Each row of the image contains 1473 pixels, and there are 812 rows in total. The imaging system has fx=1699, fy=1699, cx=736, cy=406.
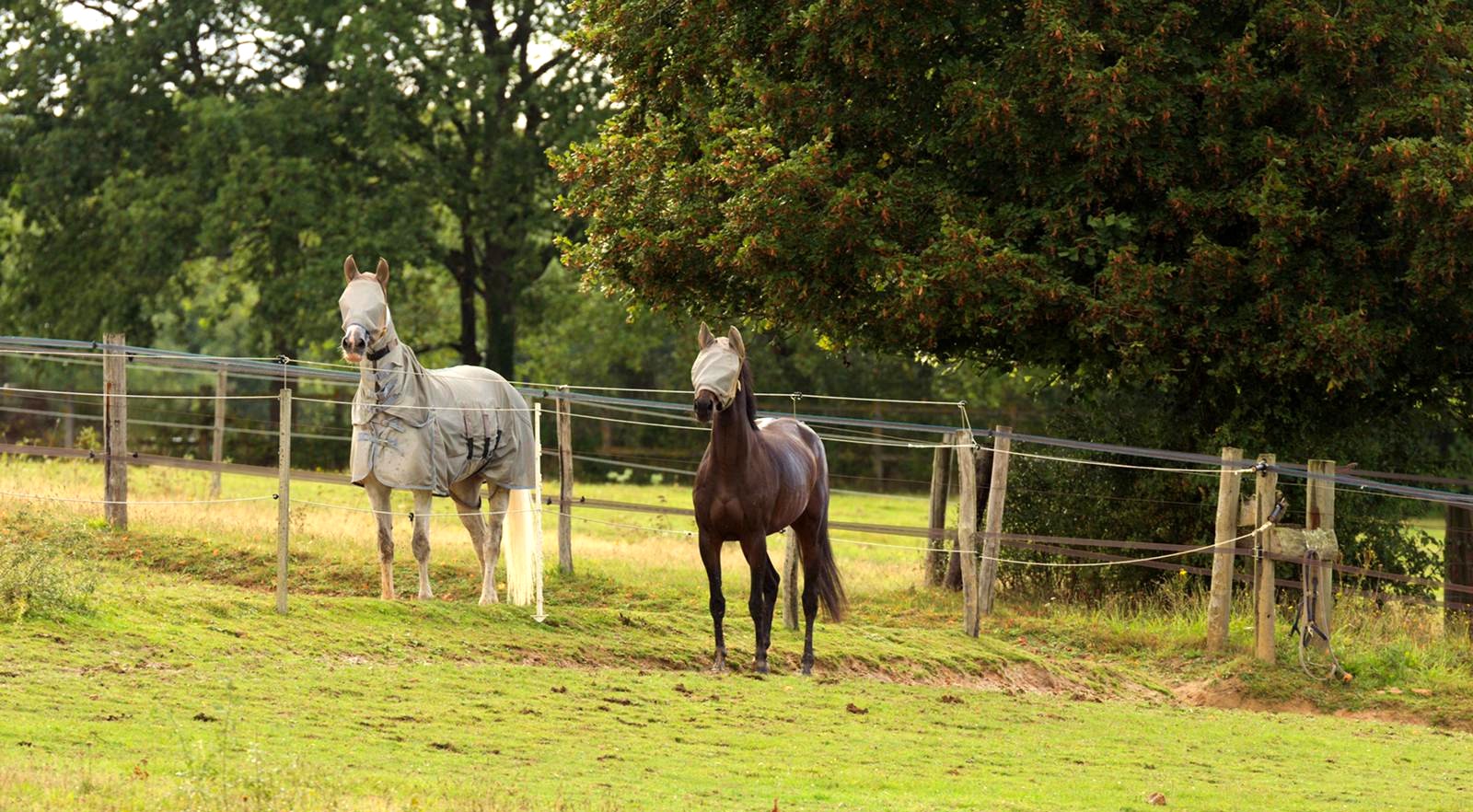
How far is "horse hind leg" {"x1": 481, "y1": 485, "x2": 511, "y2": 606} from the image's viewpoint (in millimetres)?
14008

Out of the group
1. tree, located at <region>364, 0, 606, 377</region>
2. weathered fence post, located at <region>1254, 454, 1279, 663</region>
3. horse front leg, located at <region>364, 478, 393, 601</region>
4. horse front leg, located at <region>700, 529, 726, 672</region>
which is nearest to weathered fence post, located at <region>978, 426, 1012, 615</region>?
weathered fence post, located at <region>1254, 454, 1279, 663</region>

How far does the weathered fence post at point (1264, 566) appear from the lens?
567 inches

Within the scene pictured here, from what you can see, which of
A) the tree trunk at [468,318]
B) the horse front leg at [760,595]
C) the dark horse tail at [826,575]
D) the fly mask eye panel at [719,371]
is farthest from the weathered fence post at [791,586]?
the tree trunk at [468,318]

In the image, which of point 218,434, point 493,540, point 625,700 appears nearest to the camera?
point 625,700

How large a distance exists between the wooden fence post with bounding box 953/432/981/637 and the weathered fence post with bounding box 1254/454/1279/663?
2.37 meters

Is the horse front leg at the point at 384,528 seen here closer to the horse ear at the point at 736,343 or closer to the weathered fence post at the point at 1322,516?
the horse ear at the point at 736,343

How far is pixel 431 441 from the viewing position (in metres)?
13.2

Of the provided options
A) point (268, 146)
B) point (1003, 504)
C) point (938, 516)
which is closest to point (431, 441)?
point (1003, 504)

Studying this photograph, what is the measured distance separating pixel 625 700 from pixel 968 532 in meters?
5.25

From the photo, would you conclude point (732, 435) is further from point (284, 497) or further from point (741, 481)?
point (284, 497)

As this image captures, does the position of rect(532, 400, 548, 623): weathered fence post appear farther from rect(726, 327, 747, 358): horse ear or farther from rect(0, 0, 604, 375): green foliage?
rect(0, 0, 604, 375): green foliage

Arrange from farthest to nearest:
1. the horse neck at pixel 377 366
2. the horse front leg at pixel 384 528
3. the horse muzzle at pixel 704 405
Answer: the horse front leg at pixel 384 528 → the horse neck at pixel 377 366 → the horse muzzle at pixel 704 405

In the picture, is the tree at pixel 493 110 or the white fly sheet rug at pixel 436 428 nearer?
the white fly sheet rug at pixel 436 428

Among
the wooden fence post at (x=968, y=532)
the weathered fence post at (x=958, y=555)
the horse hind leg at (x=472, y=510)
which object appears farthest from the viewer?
the weathered fence post at (x=958, y=555)
